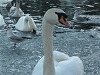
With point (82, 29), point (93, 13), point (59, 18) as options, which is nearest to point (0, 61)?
point (59, 18)

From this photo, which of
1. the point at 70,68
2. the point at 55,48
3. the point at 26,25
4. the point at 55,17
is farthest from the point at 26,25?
the point at 55,17

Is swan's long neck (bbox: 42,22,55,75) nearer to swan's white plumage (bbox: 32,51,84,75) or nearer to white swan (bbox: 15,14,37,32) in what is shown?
swan's white plumage (bbox: 32,51,84,75)

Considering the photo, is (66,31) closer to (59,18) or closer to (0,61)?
(0,61)

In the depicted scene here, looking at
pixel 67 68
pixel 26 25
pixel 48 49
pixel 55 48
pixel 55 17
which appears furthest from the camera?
pixel 26 25

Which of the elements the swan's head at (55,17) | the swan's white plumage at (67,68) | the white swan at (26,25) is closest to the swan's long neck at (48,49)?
the swan's head at (55,17)

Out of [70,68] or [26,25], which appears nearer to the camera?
[70,68]

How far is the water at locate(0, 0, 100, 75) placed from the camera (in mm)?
8867

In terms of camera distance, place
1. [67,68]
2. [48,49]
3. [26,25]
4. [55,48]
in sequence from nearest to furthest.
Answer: [48,49]
[67,68]
[55,48]
[26,25]

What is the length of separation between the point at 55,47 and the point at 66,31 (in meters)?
2.55

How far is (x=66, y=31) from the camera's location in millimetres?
13531

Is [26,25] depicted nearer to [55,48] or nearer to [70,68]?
[55,48]

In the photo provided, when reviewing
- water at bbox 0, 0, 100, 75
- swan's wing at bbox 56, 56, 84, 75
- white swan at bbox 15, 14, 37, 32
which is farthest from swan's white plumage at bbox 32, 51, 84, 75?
white swan at bbox 15, 14, 37, 32

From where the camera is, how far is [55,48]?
11.0 metres

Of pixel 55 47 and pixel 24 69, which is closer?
pixel 24 69
